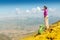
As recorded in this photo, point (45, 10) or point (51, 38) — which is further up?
point (45, 10)

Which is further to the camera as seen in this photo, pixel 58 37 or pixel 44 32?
pixel 44 32

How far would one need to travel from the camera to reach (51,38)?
28594 mm

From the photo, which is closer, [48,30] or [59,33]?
[59,33]

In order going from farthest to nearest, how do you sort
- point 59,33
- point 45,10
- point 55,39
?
point 45,10, point 59,33, point 55,39

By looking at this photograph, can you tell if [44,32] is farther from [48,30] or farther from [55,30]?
[55,30]

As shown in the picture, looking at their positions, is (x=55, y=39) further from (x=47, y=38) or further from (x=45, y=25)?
(x=45, y=25)

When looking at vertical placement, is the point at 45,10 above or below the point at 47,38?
above

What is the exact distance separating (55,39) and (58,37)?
2.63 feet

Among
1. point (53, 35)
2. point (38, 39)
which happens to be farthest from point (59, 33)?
point (38, 39)

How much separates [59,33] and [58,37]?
4.64 ft

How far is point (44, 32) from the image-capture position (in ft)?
112

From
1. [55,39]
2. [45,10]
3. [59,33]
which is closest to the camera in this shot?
[55,39]

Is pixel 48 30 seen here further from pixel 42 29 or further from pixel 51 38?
pixel 51 38

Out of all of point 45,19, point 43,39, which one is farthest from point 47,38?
point 45,19
